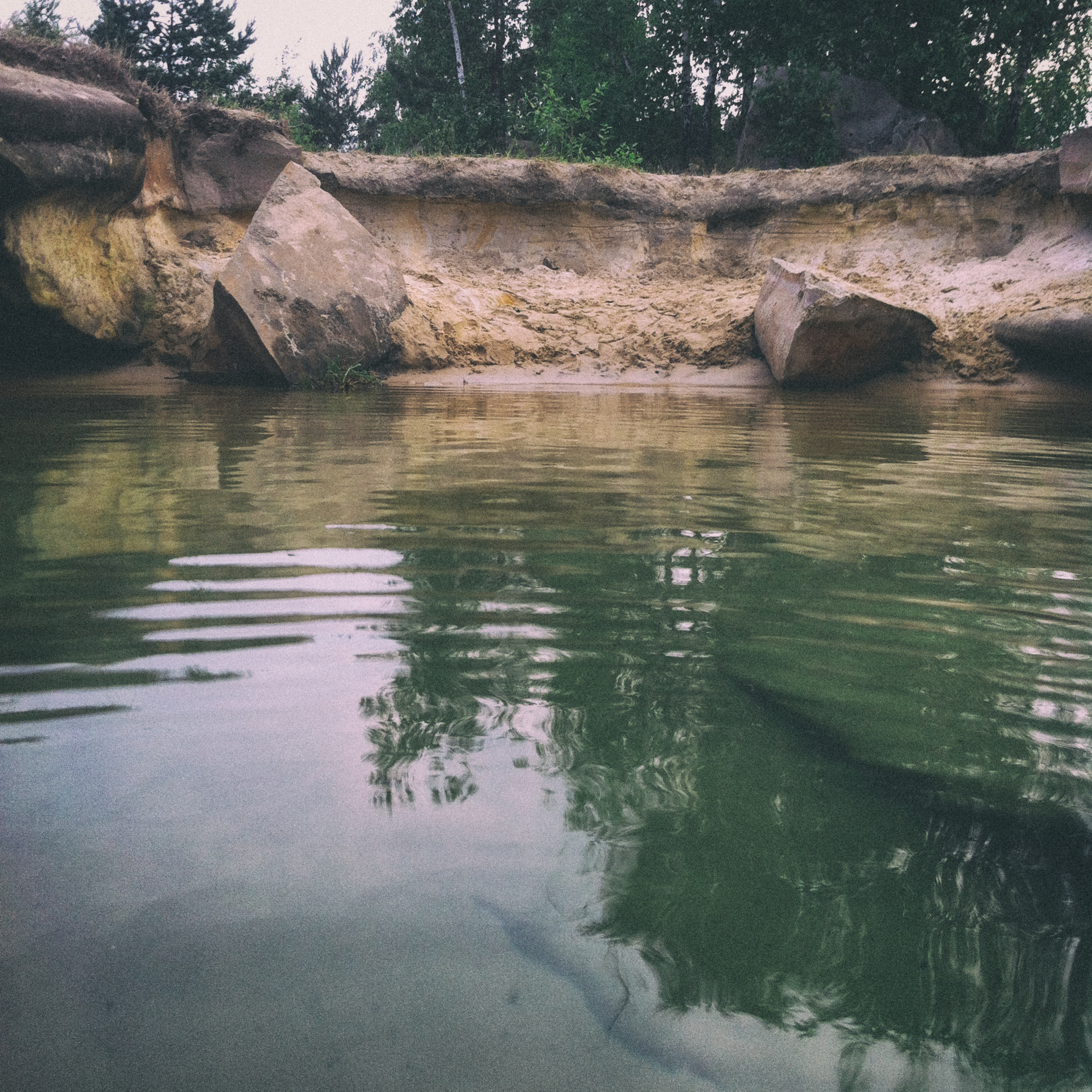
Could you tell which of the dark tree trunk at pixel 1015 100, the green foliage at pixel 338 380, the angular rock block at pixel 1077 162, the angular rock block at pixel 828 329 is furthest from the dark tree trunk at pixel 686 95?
the green foliage at pixel 338 380

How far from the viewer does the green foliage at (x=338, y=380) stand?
8672 mm

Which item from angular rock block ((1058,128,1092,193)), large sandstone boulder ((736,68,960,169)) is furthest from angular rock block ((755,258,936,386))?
large sandstone boulder ((736,68,960,169))

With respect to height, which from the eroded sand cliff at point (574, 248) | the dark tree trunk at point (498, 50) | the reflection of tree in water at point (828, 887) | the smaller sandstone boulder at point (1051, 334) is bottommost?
the reflection of tree in water at point (828, 887)

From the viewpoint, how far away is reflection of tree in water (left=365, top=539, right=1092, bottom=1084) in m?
0.78

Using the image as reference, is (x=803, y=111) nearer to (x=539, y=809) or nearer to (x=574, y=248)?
(x=574, y=248)

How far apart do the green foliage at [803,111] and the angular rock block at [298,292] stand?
9.74m

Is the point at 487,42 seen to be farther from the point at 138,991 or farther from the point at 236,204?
the point at 138,991

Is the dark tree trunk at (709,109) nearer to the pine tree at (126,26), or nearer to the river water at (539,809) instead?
the pine tree at (126,26)

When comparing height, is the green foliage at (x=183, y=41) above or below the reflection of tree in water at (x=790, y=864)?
above

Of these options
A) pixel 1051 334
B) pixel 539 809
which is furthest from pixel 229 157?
pixel 539 809

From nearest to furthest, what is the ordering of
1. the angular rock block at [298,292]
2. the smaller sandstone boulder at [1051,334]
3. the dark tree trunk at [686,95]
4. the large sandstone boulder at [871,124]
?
1. the angular rock block at [298,292]
2. the smaller sandstone boulder at [1051,334]
3. the large sandstone boulder at [871,124]
4. the dark tree trunk at [686,95]

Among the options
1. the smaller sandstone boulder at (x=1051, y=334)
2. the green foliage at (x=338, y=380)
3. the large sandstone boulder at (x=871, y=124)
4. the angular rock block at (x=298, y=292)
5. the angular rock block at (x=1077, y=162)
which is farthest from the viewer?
the large sandstone boulder at (x=871, y=124)

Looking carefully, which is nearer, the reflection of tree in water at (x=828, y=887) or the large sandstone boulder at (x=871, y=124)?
the reflection of tree in water at (x=828, y=887)

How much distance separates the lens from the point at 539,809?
1065mm
